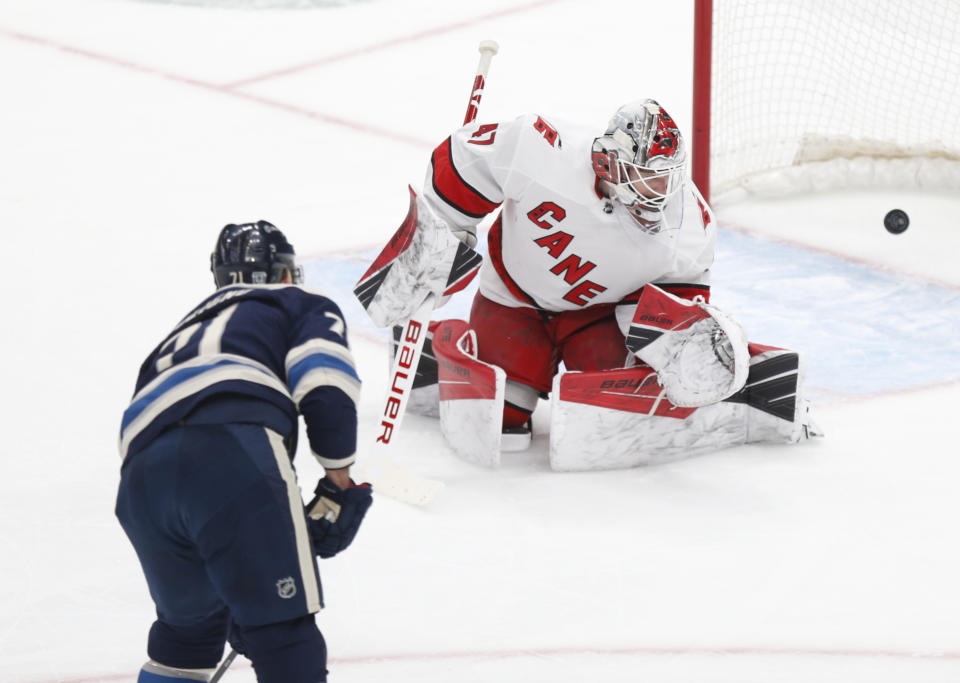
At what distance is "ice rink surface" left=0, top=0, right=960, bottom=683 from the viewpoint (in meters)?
2.62

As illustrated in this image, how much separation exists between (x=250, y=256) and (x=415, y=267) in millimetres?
906

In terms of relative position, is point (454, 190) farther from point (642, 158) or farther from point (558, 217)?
point (642, 158)

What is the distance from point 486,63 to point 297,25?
12.6ft

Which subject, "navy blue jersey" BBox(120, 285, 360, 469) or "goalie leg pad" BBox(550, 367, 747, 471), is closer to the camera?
"navy blue jersey" BBox(120, 285, 360, 469)

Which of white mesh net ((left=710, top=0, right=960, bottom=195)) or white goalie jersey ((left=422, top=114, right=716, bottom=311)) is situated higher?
white mesh net ((left=710, top=0, right=960, bottom=195))

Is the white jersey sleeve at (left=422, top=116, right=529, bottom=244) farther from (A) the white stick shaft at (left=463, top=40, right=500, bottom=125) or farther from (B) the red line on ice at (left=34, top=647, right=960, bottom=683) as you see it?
(B) the red line on ice at (left=34, top=647, right=960, bottom=683)

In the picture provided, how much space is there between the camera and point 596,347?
3.32m

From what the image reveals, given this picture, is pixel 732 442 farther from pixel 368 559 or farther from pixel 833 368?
pixel 368 559

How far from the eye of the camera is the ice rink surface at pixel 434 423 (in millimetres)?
2617

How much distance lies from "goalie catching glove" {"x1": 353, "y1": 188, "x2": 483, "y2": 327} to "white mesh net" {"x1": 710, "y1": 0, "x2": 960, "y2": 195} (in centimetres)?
204

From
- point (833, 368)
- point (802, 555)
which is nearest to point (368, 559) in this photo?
point (802, 555)

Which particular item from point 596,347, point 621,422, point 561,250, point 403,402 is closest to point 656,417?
point 621,422

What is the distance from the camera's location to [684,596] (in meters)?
2.74

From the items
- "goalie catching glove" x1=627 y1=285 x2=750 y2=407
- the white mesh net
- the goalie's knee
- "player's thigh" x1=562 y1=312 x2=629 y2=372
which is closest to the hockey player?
the goalie's knee
